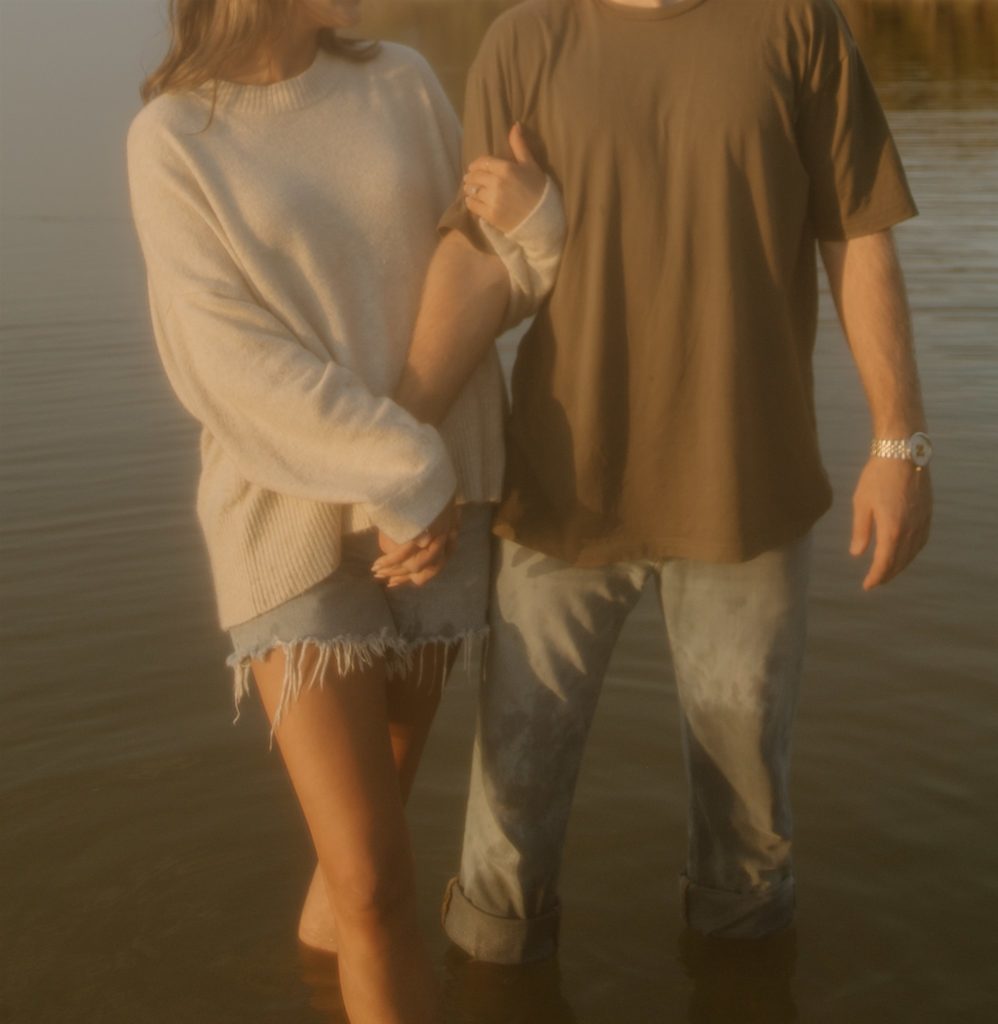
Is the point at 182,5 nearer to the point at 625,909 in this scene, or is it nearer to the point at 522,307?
the point at 522,307

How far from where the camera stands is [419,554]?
281cm

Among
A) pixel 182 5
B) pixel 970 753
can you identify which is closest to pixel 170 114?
pixel 182 5

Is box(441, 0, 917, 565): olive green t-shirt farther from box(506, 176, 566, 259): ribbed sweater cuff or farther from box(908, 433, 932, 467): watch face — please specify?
box(908, 433, 932, 467): watch face

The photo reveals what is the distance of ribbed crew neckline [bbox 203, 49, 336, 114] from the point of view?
2771 millimetres

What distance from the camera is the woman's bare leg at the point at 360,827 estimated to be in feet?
9.11

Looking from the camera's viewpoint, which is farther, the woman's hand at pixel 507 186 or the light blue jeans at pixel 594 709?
the light blue jeans at pixel 594 709

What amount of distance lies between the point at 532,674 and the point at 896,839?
135 cm

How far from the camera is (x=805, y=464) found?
9.66 feet

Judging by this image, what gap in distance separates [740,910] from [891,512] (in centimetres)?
89

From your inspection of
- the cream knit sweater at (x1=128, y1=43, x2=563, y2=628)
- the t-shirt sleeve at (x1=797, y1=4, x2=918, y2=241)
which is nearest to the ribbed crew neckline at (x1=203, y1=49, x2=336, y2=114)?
the cream knit sweater at (x1=128, y1=43, x2=563, y2=628)

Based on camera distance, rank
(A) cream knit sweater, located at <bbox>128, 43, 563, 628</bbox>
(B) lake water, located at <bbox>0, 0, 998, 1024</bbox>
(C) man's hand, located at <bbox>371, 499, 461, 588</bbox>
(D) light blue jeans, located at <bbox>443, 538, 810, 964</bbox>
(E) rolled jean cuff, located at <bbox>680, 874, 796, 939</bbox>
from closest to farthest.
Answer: (A) cream knit sweater, located at <bbox>128, 43, 563, 628</bbox> → (C) man's hand, located at <bbox>371, 499, 461, 588</bbox> → (D) light blue jeans, located at <bbox>443, 538, 810, 964</bbox> → (E) rolled jean cuff, located at <bbox>680, 874, 796, 939</bbox> → (B) lake water, located at <bbox>0, 0, 998, 1024</bbox>

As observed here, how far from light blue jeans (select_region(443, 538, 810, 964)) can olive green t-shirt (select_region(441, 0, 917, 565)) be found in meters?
0.10

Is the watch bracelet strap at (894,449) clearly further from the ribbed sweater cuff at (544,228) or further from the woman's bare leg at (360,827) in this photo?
the woman's bare leg at (360,827)

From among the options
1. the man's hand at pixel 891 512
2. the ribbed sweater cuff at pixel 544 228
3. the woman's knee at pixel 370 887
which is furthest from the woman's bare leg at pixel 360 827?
the man's hand at pixel 891 512
